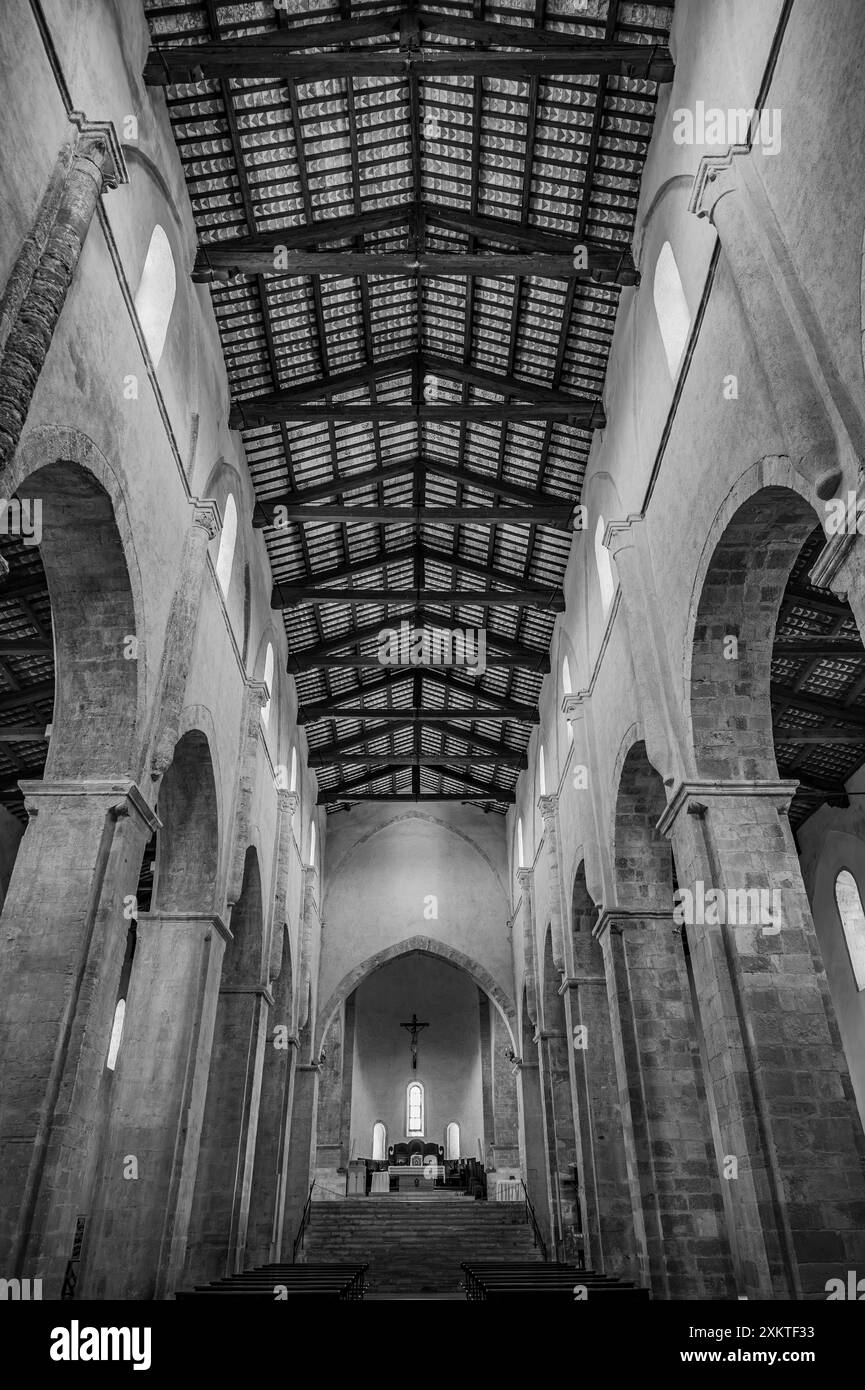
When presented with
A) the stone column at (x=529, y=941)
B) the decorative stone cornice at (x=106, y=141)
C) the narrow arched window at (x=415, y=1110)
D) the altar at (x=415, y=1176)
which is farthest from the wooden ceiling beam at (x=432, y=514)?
the narrow arched window at (x=415, y=1110)

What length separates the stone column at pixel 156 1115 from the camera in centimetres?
1204

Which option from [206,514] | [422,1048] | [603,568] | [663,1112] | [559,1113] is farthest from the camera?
[422,1048]

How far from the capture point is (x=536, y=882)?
976 inches

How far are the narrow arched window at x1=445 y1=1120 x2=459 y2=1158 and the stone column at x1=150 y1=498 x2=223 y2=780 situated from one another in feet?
106

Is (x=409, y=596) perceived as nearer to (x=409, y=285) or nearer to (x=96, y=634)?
(x=409, y=285)

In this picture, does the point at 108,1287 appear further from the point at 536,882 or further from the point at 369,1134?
the point at 369,1134

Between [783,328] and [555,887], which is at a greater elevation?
[555,887]

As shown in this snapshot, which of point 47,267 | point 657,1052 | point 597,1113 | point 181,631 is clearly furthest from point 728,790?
point 597,1113

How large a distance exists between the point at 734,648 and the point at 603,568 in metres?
5.70

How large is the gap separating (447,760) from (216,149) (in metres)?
16.7

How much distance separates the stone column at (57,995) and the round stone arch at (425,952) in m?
19.2

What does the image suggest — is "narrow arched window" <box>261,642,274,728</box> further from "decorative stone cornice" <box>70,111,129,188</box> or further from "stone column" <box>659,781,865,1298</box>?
"decorative stone cornice" <box>70,111,129,188</box>

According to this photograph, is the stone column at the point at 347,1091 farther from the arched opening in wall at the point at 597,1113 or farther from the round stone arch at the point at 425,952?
the arched opening in wall at the point at 597,1113

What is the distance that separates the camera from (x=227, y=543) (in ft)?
53.0
